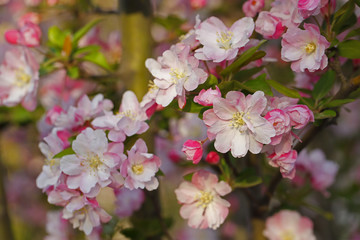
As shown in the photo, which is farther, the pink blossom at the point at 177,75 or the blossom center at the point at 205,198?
the blossom center at the point at 205,198

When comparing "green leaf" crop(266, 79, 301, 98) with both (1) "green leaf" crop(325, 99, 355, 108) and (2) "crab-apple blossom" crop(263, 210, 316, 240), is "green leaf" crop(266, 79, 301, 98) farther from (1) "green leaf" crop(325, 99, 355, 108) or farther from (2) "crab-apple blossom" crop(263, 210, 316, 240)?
(2) "crab-apple blossom" crop(263, 210, 316, 240)

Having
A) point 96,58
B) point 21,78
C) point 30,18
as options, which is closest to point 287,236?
point 96,58

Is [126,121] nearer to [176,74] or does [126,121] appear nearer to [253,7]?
[176,74]

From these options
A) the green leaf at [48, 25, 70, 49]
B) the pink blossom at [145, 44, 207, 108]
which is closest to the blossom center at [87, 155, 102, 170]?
the pink blossom at [145, 44, 207, 108]

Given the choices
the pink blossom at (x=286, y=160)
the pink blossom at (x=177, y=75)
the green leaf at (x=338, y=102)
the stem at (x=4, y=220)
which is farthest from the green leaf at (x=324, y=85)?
the stem at (x=4, y=220)

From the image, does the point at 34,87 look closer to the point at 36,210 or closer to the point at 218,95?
the point at 218,95

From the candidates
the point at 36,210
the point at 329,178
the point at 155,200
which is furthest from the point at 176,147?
the point at 36,210

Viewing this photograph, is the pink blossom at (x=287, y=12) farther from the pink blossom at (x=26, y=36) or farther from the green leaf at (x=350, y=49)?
the pink blossom at (x=26, y=36)
